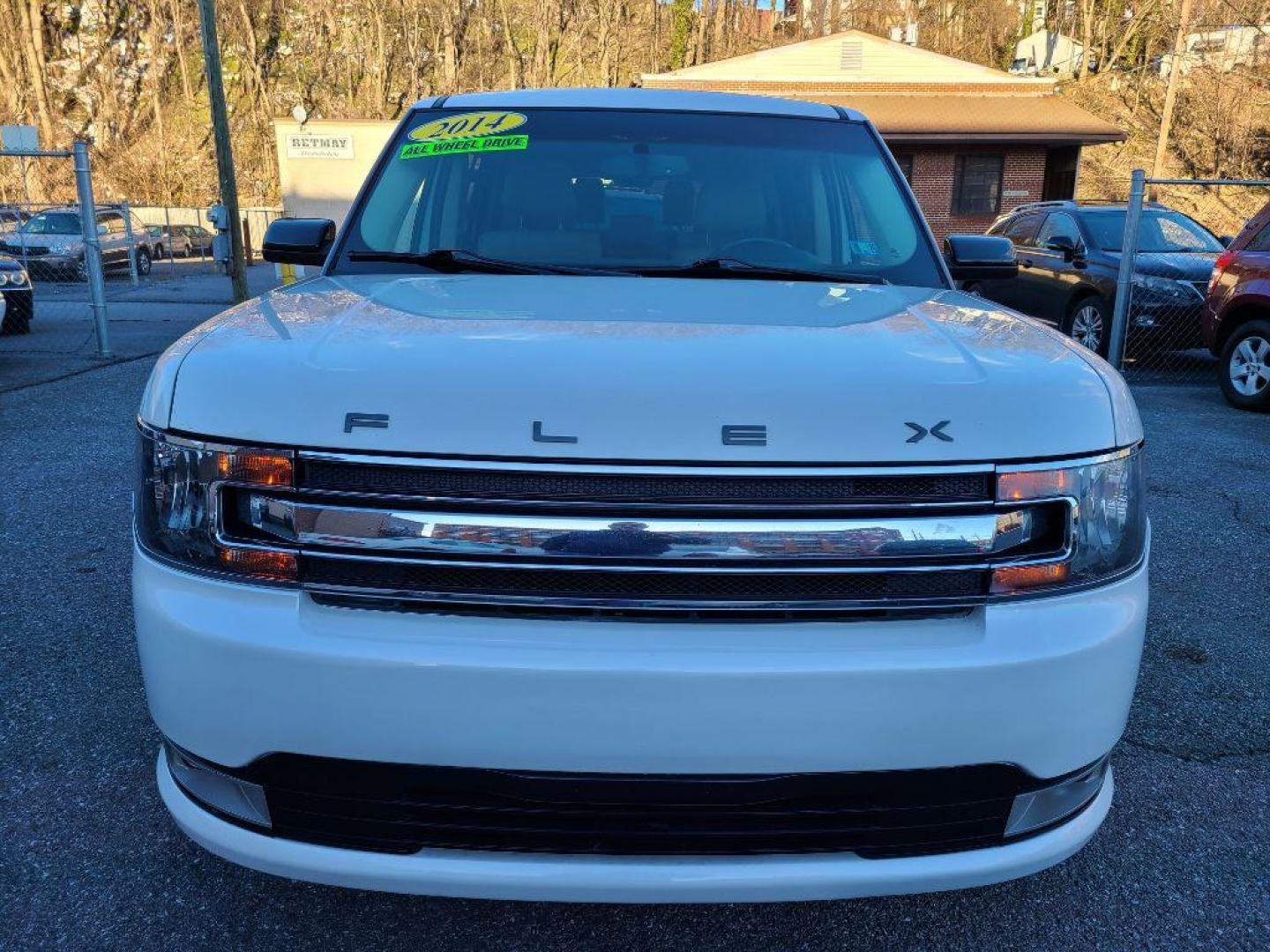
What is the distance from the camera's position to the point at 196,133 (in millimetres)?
52344

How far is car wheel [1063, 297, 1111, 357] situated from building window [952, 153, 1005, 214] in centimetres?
1780

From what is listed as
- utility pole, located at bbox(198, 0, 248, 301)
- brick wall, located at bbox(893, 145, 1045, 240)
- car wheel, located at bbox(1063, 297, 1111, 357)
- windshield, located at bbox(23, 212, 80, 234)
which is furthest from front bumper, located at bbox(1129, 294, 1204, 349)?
brick wall, located at bbox(893, 145, 1045, 240)

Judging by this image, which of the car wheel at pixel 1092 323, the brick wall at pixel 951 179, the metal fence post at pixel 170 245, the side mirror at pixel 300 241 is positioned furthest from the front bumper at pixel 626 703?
the brick wall at pixel 951 179

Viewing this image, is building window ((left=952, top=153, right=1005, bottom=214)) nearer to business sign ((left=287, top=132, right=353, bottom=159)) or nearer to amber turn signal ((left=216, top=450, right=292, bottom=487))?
business sign ((left=287, top=132, right=353, bottom=159))

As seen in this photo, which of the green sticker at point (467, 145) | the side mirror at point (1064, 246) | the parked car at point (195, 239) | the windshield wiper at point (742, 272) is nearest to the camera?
the windshield wiper at point (742, 272)

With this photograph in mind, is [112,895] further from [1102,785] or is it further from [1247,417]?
[1247,417]

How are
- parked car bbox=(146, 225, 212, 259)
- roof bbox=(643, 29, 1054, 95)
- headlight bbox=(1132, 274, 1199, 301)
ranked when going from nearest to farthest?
headlight bbox=(1132, 274, 1199, 301)
roof bbox=(643, 29, 1054, 95)
parked car bbox=(146, 225, 212, 259)

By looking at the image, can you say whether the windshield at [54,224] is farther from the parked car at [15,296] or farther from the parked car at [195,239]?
the parked car at [195,239]

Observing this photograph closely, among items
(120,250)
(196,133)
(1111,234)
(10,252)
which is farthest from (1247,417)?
(196,133)

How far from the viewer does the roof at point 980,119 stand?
82.3 feet

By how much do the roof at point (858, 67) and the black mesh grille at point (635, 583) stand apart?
2819 cm

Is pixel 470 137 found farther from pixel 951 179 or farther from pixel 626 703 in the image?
pixel 951 179

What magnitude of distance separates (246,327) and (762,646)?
1230mm

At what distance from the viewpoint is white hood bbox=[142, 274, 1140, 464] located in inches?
62.6
